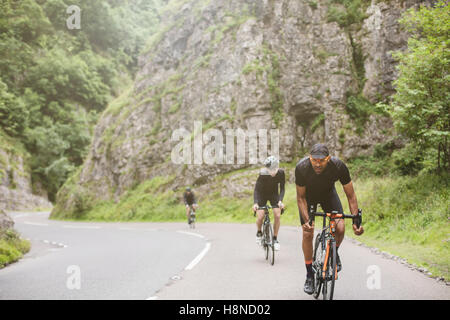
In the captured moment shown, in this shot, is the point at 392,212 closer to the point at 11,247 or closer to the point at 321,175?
the point at 321,175

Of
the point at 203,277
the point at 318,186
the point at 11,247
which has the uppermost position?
the point at 318,186

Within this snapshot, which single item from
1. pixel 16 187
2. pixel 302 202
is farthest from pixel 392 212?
pixel 16 187

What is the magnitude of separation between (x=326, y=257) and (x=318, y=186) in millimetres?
969

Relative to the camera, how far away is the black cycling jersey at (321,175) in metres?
4.37

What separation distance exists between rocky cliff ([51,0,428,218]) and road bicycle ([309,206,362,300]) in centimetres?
2045

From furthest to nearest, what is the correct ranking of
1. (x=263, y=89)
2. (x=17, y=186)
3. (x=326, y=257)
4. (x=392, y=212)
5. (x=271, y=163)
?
(x=17, y=186), (x=263, y=89), (x=392, y=212), (x=271, y=163), (x=326, y=257)

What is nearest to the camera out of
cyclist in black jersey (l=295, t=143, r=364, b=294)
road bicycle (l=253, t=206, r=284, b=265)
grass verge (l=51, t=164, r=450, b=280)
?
cyclist in black jersey (l=295, t=143, r=364, b=294)

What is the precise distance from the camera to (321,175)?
4422mm

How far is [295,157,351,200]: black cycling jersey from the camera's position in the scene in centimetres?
437

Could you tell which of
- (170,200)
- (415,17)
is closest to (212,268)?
A: (415,17)

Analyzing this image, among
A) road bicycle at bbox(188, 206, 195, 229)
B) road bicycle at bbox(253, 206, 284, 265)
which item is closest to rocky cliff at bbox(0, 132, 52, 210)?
road bicycle at bbox(188, 206, 195, 229)

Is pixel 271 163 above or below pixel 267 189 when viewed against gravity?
above

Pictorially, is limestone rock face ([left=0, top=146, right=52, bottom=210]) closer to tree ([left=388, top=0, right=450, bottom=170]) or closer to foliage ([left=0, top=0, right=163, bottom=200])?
foliage ([left=0, top=0, right=163, bottom=200])

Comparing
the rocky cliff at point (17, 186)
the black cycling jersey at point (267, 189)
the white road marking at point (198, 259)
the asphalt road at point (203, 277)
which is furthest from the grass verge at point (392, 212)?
the rocky cliff at point (17, 186)
